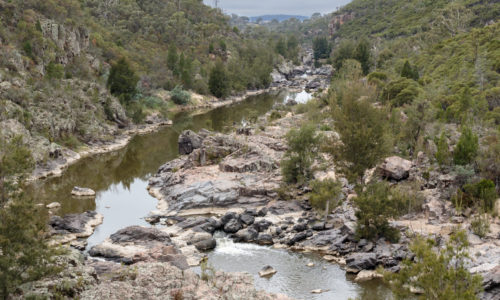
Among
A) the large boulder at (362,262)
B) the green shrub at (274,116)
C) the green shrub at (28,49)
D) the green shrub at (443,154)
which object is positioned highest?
the green shrub at (28,49)

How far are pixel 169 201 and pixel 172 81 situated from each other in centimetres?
6794

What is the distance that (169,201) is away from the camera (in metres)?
44.0

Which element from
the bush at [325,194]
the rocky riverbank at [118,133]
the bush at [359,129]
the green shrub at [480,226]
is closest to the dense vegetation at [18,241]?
the bush at [325,194]

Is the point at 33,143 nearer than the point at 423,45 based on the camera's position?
Yes

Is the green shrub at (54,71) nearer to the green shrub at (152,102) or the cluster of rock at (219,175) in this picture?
the green shrub at (152,102)

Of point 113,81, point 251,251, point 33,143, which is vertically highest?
point 113,81

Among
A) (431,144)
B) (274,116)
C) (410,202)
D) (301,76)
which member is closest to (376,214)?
(410,202)

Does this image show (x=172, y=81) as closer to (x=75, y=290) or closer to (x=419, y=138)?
(x=419, y=138)

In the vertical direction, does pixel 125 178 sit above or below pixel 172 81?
below

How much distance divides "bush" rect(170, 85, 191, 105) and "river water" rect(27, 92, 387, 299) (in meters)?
15.3

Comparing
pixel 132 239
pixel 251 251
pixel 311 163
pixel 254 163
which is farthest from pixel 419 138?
pixel 132 239

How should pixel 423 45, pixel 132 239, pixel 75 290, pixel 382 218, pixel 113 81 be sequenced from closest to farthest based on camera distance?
1. pixel 75 290
2. pixel 382 218
3. pixel 132 239
4. pixel 113 81
5. pixel 423 45

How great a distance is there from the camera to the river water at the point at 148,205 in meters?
27.2

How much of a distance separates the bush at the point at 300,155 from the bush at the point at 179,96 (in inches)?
2403
